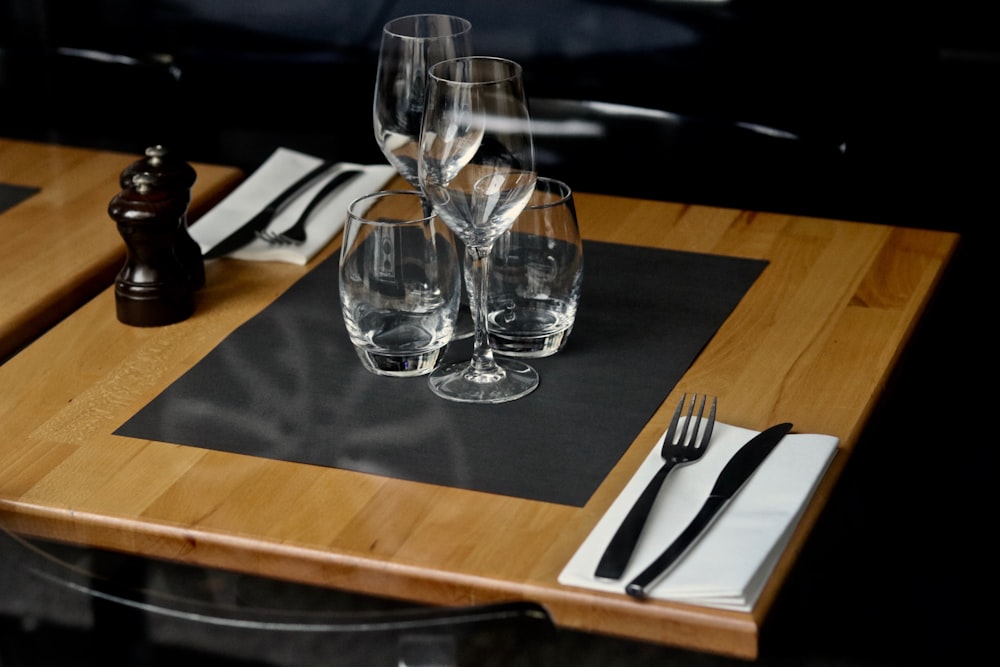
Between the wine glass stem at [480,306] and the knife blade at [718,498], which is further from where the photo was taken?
the wine glass stem at [480,306]

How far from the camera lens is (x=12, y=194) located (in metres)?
1.66

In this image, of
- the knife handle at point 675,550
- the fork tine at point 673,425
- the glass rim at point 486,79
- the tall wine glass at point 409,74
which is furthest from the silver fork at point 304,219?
the knife handle at point 675,550

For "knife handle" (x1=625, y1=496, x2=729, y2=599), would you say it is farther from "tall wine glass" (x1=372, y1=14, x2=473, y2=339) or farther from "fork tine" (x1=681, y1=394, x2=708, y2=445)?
"tall wine glass" (x1=372, y1=14, x2=473, y2=339)

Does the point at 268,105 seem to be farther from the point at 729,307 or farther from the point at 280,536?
the point at 280,536

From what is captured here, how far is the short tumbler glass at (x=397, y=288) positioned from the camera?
116cm

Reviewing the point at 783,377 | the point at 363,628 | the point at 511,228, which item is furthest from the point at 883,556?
the point at 363,628

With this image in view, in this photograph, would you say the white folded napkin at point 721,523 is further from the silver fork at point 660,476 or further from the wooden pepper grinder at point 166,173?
the wooden pepper grinder at point 166,173

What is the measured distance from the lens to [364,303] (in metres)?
1.18

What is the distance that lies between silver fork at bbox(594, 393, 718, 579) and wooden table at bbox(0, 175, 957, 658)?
0.8 inches

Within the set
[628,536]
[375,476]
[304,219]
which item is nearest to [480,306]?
[375,476]

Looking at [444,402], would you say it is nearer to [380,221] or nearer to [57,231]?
[380,221]

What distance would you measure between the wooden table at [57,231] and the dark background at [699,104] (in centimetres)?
92

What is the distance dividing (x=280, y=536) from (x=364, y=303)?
28cm

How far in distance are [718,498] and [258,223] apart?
2.44ft
